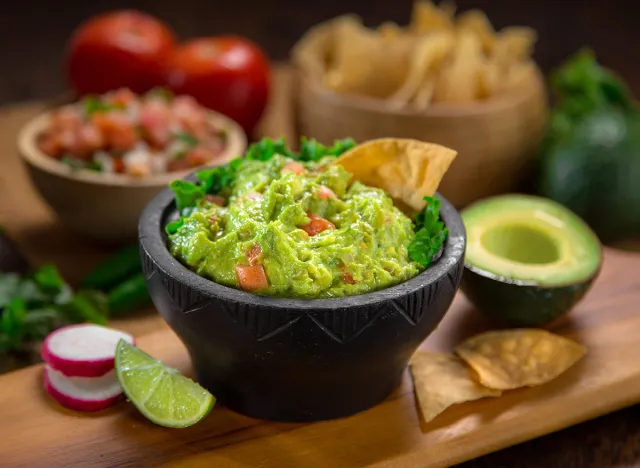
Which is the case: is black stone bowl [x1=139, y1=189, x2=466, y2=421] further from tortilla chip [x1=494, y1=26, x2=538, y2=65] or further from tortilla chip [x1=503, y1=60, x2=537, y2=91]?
tortilla chip [x1=494, y1=26, x2=538, y2=65]

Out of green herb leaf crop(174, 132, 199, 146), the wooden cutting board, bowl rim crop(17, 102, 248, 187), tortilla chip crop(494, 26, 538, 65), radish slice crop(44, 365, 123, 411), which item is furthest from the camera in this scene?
tortilla chip crop(494, 26, 538, 65)

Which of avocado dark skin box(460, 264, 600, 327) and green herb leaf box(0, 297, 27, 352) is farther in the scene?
green herb leaf box(0, 297, 27, 352)

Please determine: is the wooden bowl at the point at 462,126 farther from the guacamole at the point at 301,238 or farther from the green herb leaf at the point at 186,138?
the guacamole at the point at 301,238

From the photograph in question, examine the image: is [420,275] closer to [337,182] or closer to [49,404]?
[337,182]

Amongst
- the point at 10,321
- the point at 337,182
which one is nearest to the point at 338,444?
the point at 337,182

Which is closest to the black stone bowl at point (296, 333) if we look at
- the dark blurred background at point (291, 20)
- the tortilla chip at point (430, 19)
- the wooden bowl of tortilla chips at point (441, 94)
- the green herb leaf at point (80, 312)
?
the green herb leaf at point (80, 312)

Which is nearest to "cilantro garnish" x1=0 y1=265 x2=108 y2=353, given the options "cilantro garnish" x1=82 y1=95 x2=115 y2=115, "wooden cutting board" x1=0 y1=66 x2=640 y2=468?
"wooden cutting board" x1=0 y1=66 x2=640 y2=468

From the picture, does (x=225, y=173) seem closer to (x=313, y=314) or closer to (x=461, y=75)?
(x=313, y=314)
